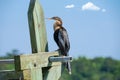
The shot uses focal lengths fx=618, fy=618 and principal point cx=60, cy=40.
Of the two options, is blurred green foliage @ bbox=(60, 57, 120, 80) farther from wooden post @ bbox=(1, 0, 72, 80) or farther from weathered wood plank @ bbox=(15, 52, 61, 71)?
weathered wood plank @ bbox=(15, 52, 61, 71)

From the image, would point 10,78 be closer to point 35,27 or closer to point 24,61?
point 24,61

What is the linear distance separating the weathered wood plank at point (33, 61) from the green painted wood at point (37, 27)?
0.42ft

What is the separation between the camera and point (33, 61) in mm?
5848

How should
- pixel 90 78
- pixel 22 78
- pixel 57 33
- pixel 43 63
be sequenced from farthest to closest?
pixel 90 78 → pixel 57 33 → pixel 43 63 → pixel 22 78

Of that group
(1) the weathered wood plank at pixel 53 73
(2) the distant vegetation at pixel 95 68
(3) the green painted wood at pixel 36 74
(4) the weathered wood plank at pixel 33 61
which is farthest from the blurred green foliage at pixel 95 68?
(3) the green painted wood at pixel 36 74

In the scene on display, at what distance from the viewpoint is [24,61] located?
5.67 m

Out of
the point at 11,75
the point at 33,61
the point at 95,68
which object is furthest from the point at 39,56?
the point at 95,68

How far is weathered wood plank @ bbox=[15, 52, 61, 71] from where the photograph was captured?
5.59 metres

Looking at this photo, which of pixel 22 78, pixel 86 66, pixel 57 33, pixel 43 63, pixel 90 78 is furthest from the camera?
pixel 86 66

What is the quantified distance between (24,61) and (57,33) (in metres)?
4.71

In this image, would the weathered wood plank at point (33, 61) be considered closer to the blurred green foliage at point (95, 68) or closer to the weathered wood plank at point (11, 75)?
the weathered wood plank at point (11, 75)

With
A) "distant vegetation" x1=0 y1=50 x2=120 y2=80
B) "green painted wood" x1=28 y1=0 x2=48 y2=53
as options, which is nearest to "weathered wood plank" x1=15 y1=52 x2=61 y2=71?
"green painted wood" x1=28 y1=0 x2=48 y2=53

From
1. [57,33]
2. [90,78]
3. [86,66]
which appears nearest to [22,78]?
[57,33]

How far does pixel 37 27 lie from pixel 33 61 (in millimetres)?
512
